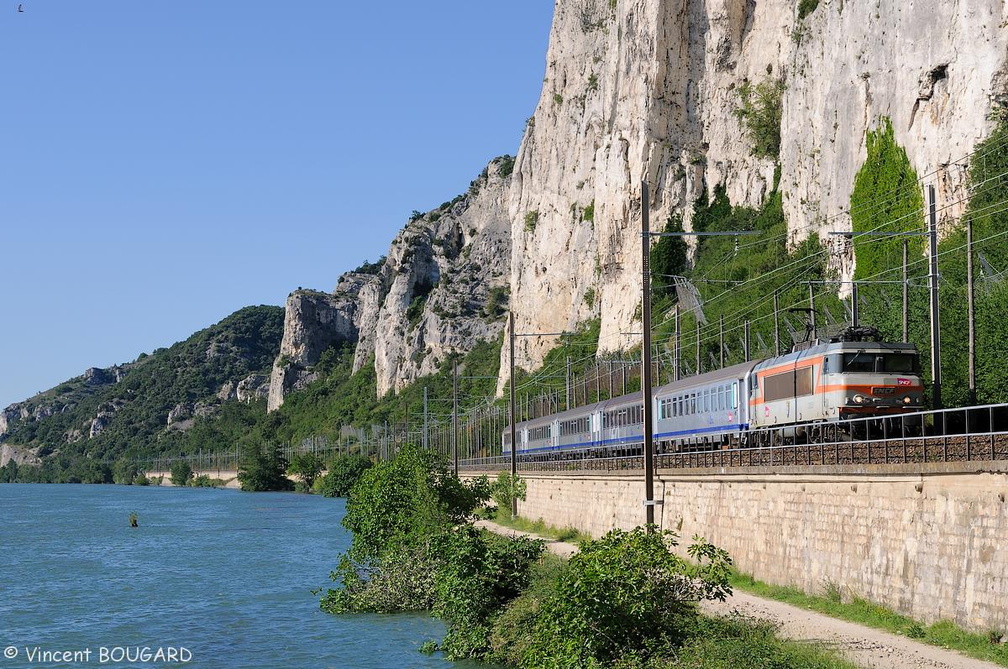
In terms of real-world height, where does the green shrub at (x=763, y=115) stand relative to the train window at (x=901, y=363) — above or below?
above

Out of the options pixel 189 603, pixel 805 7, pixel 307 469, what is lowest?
pixel 189 603

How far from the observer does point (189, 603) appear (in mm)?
40312

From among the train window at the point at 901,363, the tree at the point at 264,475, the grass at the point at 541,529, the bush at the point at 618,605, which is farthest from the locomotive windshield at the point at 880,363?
the tree at the point at 264,475

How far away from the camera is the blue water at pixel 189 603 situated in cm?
2939

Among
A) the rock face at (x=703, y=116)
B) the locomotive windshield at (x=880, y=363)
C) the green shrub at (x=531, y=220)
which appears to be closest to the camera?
the locomotive windshield at (x=880, y=363)

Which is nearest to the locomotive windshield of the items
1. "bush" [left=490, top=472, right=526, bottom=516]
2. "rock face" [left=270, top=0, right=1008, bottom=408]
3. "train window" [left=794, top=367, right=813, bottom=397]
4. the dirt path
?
"train window" [left=794, top=367, right=813, bottom=397]

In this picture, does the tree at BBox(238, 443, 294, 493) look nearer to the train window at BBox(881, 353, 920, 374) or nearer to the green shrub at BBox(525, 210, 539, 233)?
the green shrub at BBox(525, 210, 539, 233)

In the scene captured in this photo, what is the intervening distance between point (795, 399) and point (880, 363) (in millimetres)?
3168

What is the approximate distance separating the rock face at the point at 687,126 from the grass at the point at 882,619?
80.3 ft

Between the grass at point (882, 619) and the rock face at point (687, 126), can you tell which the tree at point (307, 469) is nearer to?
the rock face at point (687, 126)

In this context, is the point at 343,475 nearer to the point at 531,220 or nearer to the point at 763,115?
the point at 531,220

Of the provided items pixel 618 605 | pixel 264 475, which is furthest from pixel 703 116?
pixel 264 475

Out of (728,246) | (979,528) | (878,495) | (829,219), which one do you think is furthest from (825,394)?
(728,246)

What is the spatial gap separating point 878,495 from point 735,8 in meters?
76.4
